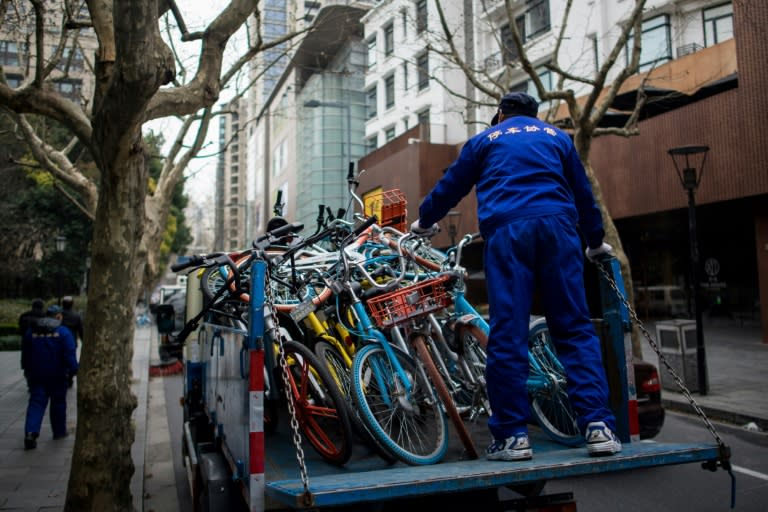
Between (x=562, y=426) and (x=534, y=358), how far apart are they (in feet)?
1.34

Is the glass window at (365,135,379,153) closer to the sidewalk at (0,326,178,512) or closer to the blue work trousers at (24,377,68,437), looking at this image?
the sidewalk at (0,326,178,512)

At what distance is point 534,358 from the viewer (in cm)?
A: 361

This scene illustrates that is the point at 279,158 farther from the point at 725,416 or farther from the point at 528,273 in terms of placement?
the point at 528,273

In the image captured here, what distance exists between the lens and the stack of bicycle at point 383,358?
9.96 feet

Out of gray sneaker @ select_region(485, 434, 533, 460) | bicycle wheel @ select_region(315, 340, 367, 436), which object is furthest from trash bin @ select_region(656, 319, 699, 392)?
gray sneaker @ select_region(485, 434, 533, 460)

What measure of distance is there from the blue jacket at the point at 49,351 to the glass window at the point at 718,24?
19.7 metres

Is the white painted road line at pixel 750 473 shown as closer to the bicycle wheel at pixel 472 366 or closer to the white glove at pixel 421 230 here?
the bicycle wheel at pixel 472 366

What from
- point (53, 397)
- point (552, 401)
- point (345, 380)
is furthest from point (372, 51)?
point (552, 401)

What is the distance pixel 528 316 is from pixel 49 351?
24.6 feet

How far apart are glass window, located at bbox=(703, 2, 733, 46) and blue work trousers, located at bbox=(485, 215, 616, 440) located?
19.6 m

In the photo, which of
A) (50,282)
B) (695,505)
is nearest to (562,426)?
(695,505)

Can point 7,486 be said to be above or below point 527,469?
below

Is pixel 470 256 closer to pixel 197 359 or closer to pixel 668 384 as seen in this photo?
pixel 668 384

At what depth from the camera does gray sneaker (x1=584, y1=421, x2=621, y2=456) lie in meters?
2.58
